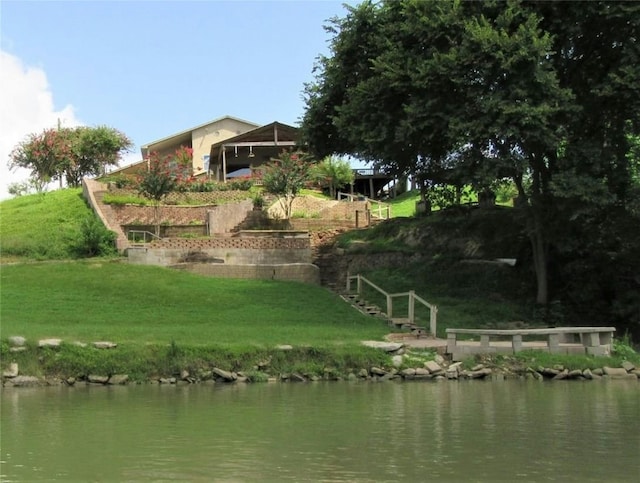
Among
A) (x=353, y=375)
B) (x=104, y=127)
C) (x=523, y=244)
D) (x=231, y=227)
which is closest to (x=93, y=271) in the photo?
(x=231, y=227)

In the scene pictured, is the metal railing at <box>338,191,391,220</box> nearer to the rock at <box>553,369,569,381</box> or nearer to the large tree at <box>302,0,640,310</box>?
the large tree at <box>302,0,640,310</box>

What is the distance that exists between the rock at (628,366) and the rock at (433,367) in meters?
4.76

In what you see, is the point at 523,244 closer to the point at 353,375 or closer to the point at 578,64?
the point at 578,64

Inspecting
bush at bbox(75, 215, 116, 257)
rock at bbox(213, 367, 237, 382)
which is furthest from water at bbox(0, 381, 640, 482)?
bush at bbox(75, 215, 116, 257)

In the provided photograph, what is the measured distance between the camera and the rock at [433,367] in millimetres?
18409

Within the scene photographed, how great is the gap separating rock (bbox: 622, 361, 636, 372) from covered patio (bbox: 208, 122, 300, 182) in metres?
35.0

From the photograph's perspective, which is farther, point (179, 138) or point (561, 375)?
point (179, 138)

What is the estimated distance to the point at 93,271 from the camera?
1129 inches

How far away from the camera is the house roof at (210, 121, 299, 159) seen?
52.7 m

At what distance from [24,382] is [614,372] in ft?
47.0

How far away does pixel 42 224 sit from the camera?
131 feet

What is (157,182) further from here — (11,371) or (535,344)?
(535,344)

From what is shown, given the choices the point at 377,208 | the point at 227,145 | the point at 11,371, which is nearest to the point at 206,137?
the point at 227,145

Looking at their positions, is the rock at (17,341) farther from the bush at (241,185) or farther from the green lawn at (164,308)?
the bush at (241,185)
